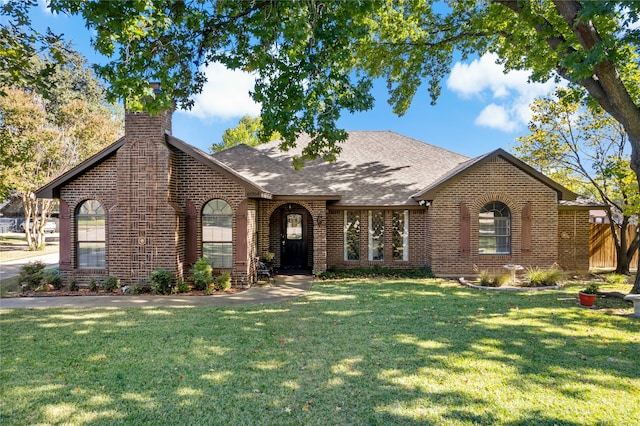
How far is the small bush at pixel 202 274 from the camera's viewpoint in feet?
33.3

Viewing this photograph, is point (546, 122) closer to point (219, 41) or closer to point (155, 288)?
point (219, 41)

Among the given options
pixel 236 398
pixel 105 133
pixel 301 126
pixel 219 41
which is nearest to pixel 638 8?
pixel 301 126

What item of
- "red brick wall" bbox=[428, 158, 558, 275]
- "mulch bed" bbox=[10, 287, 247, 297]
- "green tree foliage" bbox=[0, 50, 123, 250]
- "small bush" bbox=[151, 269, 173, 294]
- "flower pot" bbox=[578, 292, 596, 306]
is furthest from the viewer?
"green tree foliage" bbox=[0, 50, 123, 250]

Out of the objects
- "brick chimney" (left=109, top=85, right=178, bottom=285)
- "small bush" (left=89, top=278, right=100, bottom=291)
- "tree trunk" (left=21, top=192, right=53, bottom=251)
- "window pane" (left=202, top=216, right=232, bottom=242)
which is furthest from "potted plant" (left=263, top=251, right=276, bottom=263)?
"tree trunk" (left=21, top=192, right=53, bottom=251)

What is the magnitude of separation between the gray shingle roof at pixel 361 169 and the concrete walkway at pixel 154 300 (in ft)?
12.9

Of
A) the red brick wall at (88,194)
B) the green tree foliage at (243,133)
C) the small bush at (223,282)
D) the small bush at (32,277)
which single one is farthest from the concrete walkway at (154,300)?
the green tree foliage at (243,133)

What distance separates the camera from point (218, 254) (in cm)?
1125

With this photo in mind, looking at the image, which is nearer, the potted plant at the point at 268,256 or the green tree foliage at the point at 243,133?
the potted plant at the point at 268,256

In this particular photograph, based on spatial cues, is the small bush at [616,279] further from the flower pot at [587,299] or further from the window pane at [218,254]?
the window pane at [218,254]

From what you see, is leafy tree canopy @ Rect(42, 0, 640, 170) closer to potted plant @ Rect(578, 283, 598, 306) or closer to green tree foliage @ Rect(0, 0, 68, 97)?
green tree foliage @ Rect(0, 0, 68, 97)

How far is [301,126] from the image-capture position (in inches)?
308

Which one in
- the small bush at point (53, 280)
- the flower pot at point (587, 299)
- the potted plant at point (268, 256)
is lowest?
the flower pot at point (587, 299)

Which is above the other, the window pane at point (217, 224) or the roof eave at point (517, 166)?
the roof eave at point (517, 166)

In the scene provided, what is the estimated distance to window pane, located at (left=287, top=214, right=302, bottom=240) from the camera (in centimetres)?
1501
